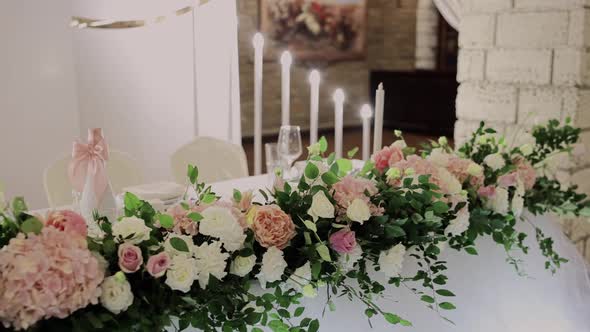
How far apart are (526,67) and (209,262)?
5.79 feet

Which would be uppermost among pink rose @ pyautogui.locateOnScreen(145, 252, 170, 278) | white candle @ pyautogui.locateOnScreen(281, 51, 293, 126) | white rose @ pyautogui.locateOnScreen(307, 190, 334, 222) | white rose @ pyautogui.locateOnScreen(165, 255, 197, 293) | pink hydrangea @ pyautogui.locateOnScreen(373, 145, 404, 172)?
white candle @ pyautogui.locateOnScreen(281, 51, 293, 126)

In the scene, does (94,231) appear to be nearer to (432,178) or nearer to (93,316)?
(93,316)

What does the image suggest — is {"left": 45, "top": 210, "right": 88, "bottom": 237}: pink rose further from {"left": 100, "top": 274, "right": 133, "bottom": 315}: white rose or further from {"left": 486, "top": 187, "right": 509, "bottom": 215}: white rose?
{"left": 486, "top": 187, "right": 509, "bottom": 215}: white rose

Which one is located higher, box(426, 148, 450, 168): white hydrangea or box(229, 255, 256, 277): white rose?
box(426, 148, 450, 168): white hydrangea

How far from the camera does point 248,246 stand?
1.05 m

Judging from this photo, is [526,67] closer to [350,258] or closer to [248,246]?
[350,258]

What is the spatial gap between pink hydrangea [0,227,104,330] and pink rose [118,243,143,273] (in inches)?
1.8

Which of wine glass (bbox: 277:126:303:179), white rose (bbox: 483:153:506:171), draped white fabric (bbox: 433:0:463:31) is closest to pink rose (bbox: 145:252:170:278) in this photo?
white rose (bbox: 483:153:506:171)

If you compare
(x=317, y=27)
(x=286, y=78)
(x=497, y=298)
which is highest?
(x=317, y=27)

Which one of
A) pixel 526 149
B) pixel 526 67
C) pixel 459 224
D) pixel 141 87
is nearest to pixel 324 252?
pixel 459 224

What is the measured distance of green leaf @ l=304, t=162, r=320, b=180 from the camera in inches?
46.4

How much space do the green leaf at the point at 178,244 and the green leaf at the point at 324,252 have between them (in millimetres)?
234

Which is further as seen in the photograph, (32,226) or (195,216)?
(195,216)

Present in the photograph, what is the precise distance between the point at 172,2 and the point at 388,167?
2.53 m
